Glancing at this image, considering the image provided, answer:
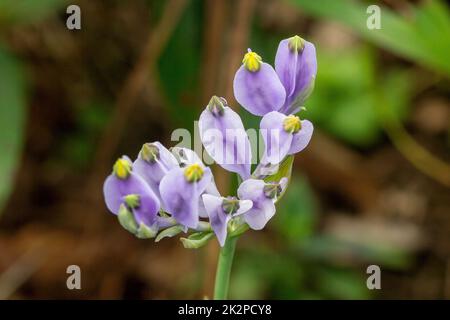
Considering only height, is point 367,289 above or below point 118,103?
below

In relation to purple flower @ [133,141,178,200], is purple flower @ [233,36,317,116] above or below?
above

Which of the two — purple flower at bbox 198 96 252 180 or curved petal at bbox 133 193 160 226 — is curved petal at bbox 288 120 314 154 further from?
curved petal at bbox 133 193 160 226

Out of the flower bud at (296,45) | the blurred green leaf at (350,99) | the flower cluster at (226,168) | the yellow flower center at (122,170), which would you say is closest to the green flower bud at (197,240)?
the flower cluster at (226,168)

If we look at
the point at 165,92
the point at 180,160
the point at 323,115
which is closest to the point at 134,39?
the point at 165,92

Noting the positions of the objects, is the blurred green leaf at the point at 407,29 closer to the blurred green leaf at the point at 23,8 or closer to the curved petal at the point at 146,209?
the blurred green leaf at the point at 23,8

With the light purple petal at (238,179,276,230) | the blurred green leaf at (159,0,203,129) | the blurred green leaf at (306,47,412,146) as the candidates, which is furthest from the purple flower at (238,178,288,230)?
the blurred green leaf at (306,47,412,146)

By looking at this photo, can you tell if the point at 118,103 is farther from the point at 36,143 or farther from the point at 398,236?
the point at 398,236
